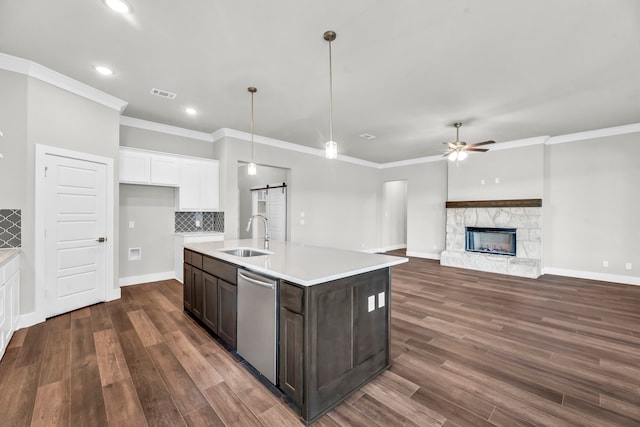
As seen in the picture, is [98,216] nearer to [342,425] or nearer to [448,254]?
[342,425]

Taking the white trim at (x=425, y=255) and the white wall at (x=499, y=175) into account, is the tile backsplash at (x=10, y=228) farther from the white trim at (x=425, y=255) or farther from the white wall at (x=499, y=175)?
the white trim at (x=425, y=255)

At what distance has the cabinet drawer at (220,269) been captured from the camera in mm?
2510

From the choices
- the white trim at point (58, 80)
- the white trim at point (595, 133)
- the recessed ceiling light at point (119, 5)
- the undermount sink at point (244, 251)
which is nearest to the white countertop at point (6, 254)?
the undermount sink at point (244, 251)

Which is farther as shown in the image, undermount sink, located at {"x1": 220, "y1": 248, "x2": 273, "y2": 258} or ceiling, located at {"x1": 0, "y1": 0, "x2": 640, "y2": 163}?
undermount sink, located at {"x1": 220, "y1": 248, "x2": 273, "y2": 258}

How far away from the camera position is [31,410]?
5.90ft

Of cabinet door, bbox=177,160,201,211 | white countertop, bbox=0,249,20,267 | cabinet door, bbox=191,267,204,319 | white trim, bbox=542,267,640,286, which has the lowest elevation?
white trim, bbox=542,267,640,286

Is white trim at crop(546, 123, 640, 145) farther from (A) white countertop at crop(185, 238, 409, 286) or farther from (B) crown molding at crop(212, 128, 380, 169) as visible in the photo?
(A) white countertop at crop(185, 238, 409, 286)

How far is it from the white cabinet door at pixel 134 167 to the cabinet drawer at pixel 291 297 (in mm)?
3840

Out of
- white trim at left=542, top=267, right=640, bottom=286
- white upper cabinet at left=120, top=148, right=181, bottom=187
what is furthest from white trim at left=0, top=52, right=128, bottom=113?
white trim at left=542, top=267, right=640, bottom=286

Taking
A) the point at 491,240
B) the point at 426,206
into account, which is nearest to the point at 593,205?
the point at 491,240

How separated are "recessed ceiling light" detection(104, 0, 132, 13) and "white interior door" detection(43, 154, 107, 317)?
2099 mm

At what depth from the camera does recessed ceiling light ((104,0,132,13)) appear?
2126mm

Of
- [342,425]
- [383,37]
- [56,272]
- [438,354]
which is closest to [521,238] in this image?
[438,354]

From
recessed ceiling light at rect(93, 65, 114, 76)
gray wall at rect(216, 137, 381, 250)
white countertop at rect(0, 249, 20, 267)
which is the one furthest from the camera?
gray wall at rect(216, 137, 381, 250)
